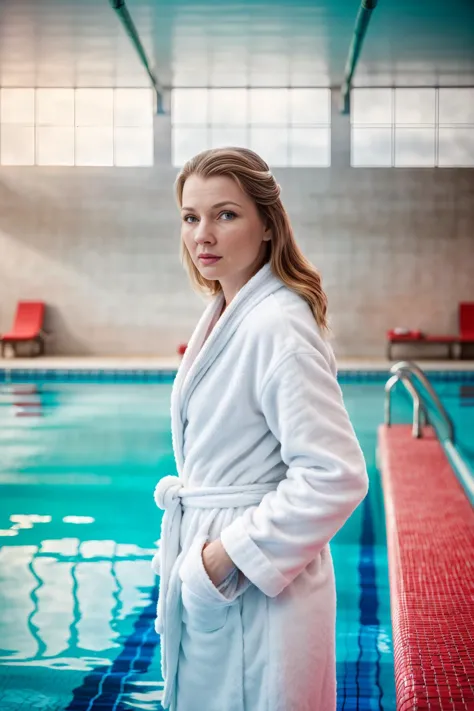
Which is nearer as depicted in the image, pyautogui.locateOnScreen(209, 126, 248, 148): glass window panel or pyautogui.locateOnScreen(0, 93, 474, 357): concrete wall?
pyautogui.locateOnScreen(0, 93, 474, 357): concrete wall

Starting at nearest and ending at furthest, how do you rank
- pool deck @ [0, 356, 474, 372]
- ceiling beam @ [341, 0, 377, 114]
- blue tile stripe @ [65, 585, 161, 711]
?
blue tile stripe @ [65, 585, 161, 711], ceiling beam @ [341, 0, 377, 114], pool deck @ [0, 356, 474, 372]

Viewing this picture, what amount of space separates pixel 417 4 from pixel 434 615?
9254mm

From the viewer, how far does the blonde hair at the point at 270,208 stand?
1424 millimetres

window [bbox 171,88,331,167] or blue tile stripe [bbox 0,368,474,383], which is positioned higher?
window [bbox 171,88,331,167]

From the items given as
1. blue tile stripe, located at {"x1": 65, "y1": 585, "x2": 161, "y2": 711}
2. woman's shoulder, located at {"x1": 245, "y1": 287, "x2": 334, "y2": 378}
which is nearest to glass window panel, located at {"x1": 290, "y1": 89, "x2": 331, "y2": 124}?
blue tile stripe, located at {"x1": 65, "y1": 585, "x2": 161, "y2": 711}

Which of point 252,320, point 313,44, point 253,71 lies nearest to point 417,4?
Result: point 313,44

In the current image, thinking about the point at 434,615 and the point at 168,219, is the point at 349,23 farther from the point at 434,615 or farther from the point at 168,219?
the point at 434,615

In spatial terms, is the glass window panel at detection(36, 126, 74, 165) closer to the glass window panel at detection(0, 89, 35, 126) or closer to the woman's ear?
the glass window panel at detection(0, 89, 35, 126)

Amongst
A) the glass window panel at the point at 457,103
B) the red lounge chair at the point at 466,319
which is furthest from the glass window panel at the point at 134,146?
the red lounge chair at the point at 466,319

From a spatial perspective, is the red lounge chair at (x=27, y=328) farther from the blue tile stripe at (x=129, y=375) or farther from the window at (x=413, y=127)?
the window at (x=413, y=127)

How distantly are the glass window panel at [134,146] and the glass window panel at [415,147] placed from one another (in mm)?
4560

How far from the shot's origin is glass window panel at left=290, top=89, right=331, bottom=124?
15094 mm

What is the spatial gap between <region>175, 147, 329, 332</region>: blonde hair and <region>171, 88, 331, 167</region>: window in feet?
46.2

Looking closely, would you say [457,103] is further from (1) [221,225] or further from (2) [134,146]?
(1) [221,225]
